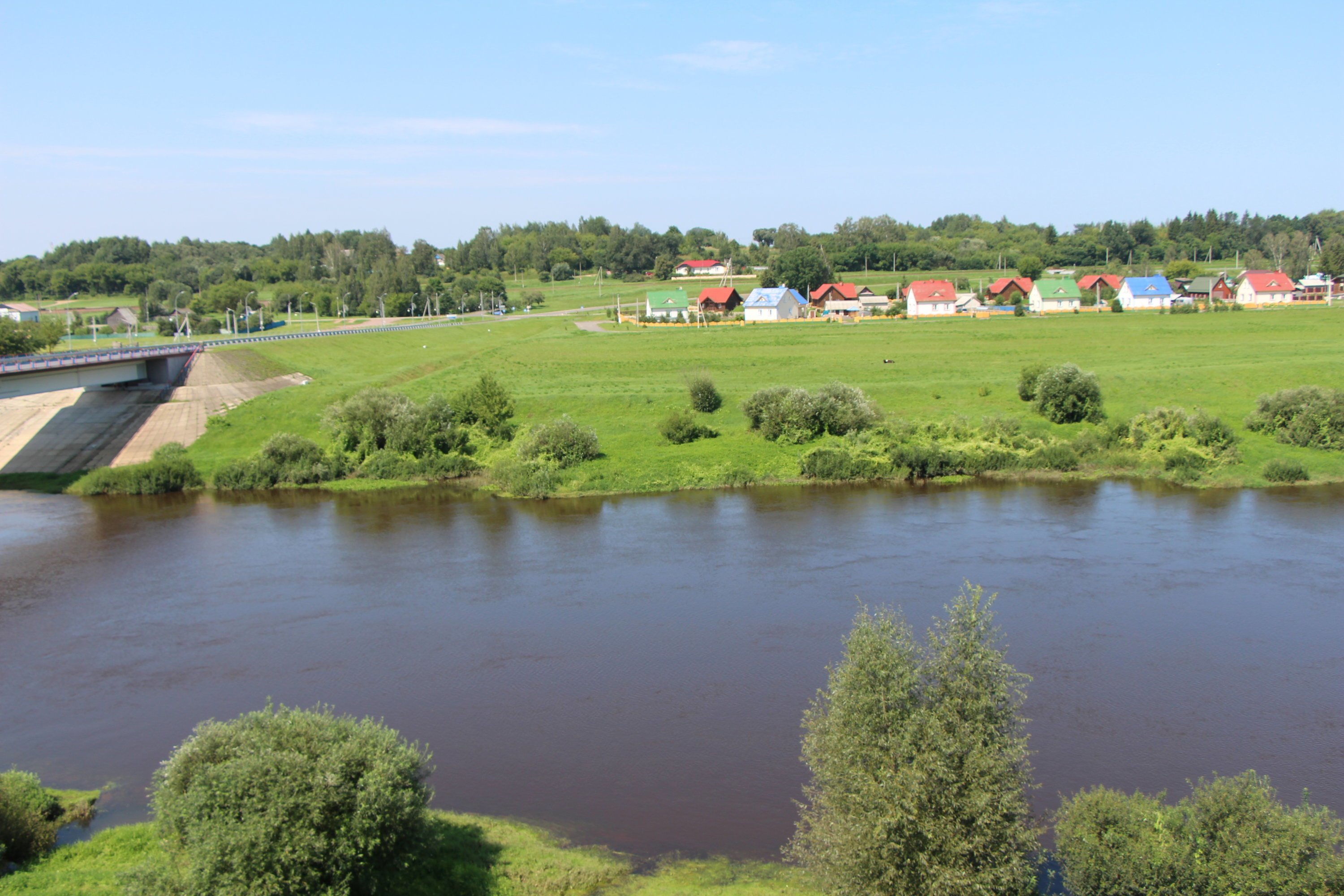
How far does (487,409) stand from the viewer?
4578 centimetres

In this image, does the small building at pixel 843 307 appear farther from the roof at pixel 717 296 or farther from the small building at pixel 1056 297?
the small building at pixel 1056 297

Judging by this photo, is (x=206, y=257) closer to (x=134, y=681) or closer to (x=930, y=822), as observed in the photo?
(x=134, y=681)

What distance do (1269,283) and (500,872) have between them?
101m

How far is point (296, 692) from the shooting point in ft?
69.5

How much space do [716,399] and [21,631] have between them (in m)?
31.2

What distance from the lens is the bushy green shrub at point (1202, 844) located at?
1174 cm

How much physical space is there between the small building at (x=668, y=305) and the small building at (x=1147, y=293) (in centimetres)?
4125

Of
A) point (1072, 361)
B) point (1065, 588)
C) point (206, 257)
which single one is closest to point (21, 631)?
point (1065, 588)

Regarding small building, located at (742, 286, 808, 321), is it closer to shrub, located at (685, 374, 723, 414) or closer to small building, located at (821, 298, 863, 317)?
small building, located at (821, 298, 863, 317)

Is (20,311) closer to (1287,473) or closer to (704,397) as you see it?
(704,397)

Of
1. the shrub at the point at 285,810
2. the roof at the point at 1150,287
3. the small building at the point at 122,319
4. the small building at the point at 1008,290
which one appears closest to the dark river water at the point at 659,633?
the shrub at the point at 285,810

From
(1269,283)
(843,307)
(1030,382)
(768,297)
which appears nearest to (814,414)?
(1030,382)

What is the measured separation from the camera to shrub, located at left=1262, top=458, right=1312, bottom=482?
37.1m

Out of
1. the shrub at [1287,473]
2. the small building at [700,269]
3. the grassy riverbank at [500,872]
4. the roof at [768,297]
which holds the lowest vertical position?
the grassy riverbank at [500,872]
